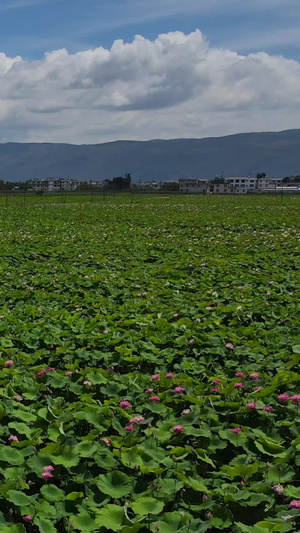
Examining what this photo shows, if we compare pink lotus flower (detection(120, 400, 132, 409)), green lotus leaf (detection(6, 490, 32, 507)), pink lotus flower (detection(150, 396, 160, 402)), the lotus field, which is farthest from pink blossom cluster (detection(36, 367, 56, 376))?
green lotus leaf (detection(6, 490, 32, 507))

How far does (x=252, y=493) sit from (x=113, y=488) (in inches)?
25.3

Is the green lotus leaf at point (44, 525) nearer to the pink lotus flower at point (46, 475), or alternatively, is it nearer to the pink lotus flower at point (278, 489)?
the pink lotus flower at point (46, 475)

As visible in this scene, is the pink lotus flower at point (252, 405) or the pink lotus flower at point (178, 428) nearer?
the pink lotus flower at point (178, 428)

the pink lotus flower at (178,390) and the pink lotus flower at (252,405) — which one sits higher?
the pink lotus flower at (252,405)

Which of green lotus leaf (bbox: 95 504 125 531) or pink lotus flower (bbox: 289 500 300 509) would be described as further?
pink lotus flower (bbox: 289 500 300 509)

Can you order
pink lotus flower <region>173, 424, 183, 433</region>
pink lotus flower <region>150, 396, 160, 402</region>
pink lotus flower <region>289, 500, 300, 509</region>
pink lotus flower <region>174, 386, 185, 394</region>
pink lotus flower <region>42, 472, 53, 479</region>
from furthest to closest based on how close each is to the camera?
pink lotus flower <region>174, 386, 185, 394</region> → pink lotus flower <region>150, 396, 160, 402</region> → pink lotus flower <region>173, 424, 183, 433</region> → pink lotus flower <region>42, 472, 53, 479</region> → pink lotus flower <region>289, 500, 300, 509</region>

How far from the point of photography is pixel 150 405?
3.36m

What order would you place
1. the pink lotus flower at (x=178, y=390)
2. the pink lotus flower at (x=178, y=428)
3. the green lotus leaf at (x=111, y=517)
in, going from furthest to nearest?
the pink lotus flower at (x=178, y=390) < the pink lotus flower at (x=178, y=428) < the green lotus leaf at (x=111, y=517)

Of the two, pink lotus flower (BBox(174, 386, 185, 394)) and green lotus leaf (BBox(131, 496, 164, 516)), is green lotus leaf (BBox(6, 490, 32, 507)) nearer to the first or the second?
green lotus leaf (BBox(131, 496, 164, 516))

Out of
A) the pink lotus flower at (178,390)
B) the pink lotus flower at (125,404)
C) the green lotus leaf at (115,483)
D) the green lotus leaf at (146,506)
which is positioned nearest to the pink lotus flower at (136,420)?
the pink lotus flower at (125,404)

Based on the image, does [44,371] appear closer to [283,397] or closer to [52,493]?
[52,493]

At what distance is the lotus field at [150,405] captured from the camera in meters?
2.43

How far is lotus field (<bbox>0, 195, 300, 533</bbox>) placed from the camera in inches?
95.7

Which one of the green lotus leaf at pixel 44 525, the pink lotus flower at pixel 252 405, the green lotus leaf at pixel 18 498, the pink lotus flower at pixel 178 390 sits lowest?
the green lotus leaf at pixel 44 525
